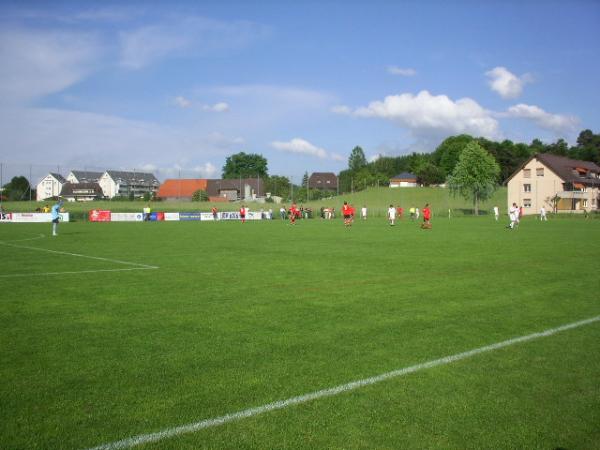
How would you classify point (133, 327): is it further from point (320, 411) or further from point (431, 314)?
point (431, 314)

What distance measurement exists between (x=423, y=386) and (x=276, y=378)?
1465 millimetres

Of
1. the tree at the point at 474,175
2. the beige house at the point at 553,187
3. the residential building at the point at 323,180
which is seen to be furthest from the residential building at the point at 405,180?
the tree at the point at 474,175

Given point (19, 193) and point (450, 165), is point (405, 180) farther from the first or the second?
point (19, 193)

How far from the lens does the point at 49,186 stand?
221 ft

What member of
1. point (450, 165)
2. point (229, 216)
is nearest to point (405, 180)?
point (450, 165)

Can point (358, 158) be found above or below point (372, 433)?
above

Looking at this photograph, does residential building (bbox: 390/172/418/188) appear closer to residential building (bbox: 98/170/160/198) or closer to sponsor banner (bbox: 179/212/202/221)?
residential building (bbox: 98/170/160/198)

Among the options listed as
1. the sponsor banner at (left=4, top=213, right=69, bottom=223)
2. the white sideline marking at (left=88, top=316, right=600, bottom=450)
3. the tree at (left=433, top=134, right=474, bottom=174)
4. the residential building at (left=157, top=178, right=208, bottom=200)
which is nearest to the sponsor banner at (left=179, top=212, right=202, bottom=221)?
the sponsor banner at (left=4, top=213, right=69, bottom=223)

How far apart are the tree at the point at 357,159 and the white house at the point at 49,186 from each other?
95337mm

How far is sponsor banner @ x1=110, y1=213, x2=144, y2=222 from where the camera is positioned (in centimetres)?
5566

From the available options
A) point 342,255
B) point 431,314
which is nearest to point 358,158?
point 342,255

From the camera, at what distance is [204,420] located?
4.32 meters

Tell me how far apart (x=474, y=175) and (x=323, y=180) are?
70.0 meters

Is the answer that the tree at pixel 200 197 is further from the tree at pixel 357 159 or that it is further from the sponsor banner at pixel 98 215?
the tree at pixel 357 159
